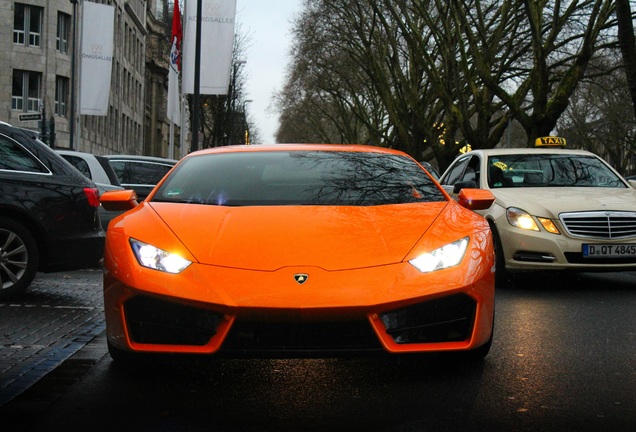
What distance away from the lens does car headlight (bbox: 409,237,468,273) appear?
4953 millimetres

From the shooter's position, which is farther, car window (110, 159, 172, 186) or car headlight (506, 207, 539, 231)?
car window (110, 159, 172, 186)

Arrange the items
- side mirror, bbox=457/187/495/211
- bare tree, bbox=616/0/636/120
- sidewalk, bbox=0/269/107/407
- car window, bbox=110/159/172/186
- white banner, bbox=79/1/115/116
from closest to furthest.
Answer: sidewalk, bbox=0/269/107/407 → side mirror, bbox=457/187/495/211 → bare tree, bbox=616/0/636/120 → car window, bbox=110/159/172/186 → white banner, bbox=79/1/115/116

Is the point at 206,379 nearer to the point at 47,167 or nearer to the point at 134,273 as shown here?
the point at 134,273

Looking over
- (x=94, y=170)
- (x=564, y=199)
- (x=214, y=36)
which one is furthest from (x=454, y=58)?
(x=564, y=199)

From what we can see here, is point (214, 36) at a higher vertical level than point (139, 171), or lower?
higher

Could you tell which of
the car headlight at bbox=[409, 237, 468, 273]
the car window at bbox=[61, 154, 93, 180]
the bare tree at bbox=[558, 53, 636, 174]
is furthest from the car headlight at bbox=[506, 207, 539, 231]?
the bare tree at bbox=[558, 53, 636, 174]

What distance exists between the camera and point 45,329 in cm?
711

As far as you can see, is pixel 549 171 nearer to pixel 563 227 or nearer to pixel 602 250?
pixel 563 227

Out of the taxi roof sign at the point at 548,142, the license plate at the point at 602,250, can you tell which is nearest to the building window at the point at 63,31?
the taxi roof sign at the point at 548,142

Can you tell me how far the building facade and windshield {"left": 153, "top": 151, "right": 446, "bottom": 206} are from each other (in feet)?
66.5

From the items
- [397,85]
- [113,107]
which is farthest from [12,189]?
[113,107]

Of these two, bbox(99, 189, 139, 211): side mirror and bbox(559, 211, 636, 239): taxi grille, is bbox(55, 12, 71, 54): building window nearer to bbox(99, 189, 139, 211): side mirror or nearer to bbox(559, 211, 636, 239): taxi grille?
bbox(559, 211, 636, 239): taxi grille

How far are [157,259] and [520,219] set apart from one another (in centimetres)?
596

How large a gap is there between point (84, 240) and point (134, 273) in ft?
14.5
